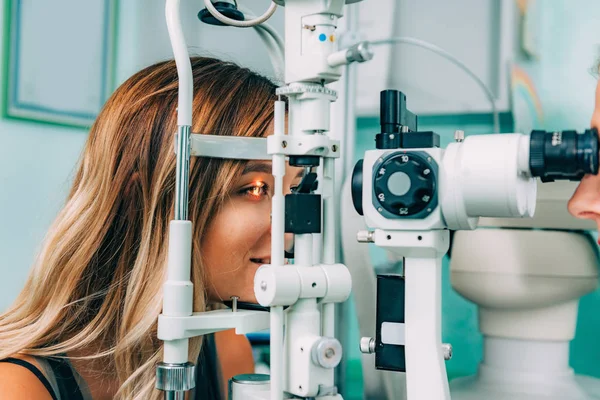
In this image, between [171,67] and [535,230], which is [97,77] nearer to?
[171,67]

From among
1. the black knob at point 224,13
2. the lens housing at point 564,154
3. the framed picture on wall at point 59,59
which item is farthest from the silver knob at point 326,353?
the framed picture on wall at point 59,59

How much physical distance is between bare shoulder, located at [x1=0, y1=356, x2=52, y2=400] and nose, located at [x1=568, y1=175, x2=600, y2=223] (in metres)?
0.73

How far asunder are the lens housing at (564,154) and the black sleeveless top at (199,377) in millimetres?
714

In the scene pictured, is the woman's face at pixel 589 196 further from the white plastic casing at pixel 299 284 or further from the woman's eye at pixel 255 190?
the woman's eye at pixel 255 190

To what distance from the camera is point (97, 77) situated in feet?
4.37

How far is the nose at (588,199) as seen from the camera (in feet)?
2.01

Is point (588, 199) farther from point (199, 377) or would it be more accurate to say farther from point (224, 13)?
point (199, 377)

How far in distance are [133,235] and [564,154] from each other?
62 centimetres

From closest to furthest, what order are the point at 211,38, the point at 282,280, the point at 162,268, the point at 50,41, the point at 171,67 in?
the point at 282,280 < the point at 162,268 < the point at 171,67 < the point at 50,41 < the point at 211,38

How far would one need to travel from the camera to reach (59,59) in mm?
1265

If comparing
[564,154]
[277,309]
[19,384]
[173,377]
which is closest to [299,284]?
[277,309]

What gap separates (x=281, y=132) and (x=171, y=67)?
1.34 ft

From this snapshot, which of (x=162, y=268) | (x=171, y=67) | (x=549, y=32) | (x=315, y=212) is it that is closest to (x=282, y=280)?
(x=315, y=212)

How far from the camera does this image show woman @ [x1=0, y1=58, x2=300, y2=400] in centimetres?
90
